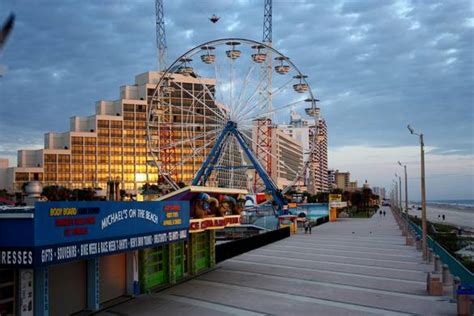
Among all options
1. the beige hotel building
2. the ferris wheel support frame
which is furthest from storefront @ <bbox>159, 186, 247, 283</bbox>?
the beige hotel building

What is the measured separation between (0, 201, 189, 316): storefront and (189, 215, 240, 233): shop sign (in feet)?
3.94

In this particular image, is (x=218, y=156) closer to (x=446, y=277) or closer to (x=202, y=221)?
(x=202, y=221)

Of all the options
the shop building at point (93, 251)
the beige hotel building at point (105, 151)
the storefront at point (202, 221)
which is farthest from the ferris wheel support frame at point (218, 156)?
the beige hotel building at point (105, 151)

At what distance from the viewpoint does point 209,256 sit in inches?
1208

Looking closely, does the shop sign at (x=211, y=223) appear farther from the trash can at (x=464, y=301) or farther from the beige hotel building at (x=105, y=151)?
the beige hotel building at (x=105, y=151)

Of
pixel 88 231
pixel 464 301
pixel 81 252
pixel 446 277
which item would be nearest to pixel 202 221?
pixel 88 231

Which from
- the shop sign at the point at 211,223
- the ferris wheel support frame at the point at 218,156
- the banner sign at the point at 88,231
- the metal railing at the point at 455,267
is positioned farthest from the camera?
the ferris wheel support frame at the point at 218,156

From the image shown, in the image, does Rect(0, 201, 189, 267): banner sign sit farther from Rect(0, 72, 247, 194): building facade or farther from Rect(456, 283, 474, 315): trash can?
Rect(0, 72, 247, 194): building facade

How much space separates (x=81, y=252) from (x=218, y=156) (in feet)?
142

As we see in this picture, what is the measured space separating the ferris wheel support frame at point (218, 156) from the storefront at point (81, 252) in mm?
31242

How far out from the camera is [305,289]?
79.5 ft

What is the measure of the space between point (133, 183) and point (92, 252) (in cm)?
14090

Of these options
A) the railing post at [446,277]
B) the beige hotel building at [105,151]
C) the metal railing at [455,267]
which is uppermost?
the beige hotel building at [105,151]

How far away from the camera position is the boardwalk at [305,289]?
1994 centimetres
